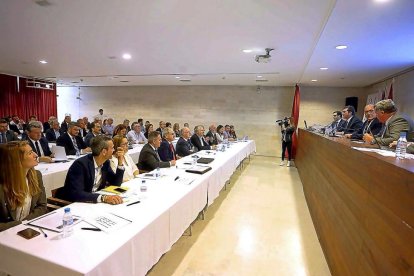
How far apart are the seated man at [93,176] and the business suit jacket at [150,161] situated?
→ 0.88m

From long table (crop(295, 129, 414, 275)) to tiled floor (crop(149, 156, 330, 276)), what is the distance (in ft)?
1.28

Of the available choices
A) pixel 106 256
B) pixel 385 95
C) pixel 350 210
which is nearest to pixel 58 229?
pixel 106 256

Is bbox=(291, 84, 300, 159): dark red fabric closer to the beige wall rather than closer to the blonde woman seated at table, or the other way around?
the beige wall

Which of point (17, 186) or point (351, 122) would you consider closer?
point (17, 186)

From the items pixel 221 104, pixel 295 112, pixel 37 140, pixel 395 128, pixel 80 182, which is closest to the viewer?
pixel 80 182

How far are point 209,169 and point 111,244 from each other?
6.99ft

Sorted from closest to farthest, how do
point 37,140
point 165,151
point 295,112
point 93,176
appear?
point 93,176 → point 37,140 → point 165,151 → point 295,112

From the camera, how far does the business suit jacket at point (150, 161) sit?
3.42 metres

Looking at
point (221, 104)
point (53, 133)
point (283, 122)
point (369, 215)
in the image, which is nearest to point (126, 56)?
point (53, 133)

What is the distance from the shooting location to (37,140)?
3.86 metres

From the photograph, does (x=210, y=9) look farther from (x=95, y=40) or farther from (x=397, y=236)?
(x=397, y=236)

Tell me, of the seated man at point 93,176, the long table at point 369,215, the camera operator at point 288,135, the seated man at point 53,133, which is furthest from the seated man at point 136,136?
the long table at point 369,215

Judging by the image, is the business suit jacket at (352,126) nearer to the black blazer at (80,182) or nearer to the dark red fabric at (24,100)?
the black blazer at (80,182)

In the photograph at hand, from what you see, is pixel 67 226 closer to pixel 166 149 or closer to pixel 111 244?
pixel 111 244
